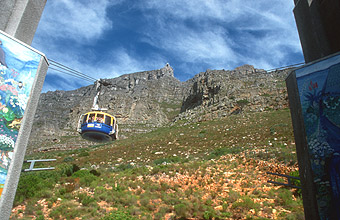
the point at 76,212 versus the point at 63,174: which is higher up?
the point at 63,174

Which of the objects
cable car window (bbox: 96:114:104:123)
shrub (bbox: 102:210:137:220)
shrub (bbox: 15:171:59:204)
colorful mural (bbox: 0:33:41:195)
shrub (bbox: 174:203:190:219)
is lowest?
shrub (bbox: 102:210:137:220)

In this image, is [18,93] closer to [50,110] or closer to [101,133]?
[101,133]

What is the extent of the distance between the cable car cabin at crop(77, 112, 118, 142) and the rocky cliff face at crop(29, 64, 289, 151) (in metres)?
1.68

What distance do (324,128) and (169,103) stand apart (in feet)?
436

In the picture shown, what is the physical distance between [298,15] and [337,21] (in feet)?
3.88

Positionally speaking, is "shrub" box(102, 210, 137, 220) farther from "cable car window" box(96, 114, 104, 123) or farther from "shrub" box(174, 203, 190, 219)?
"cable car window" box(96, 114, 104, 123)

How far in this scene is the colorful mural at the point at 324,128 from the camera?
4.31 meters

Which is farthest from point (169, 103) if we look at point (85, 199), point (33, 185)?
point (85, 199)

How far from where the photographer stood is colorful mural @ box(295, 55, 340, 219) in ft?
14.1

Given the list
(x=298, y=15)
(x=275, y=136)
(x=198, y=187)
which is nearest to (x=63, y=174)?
(x=198, y=187)

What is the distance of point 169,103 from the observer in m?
137

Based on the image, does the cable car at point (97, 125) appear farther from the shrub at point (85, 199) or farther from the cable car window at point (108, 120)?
the shrub at point (85, 199)

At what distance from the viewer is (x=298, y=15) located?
6316 mm

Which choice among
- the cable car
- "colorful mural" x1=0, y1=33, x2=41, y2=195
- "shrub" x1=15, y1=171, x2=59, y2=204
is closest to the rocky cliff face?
the cable car
